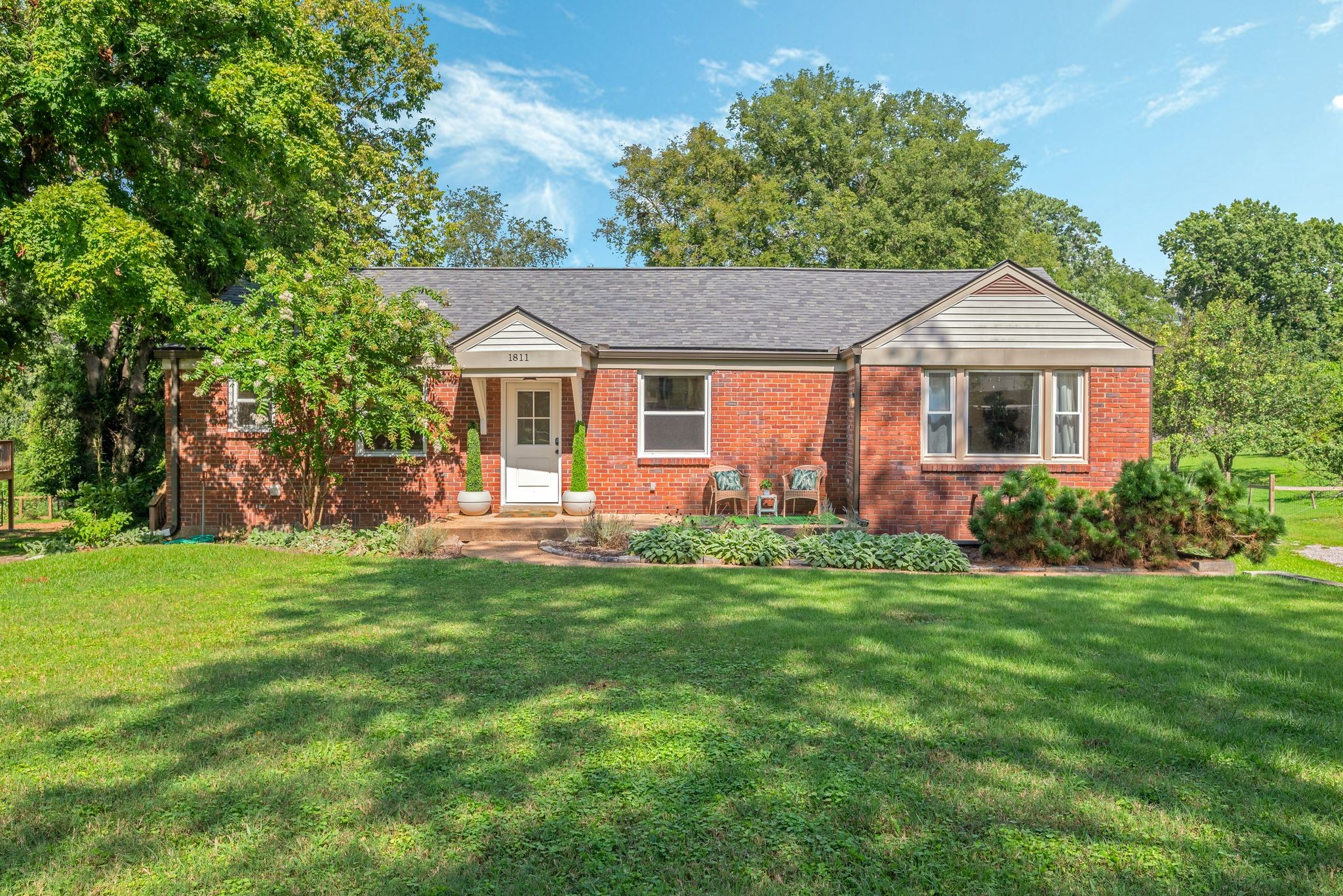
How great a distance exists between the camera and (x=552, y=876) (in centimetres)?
293

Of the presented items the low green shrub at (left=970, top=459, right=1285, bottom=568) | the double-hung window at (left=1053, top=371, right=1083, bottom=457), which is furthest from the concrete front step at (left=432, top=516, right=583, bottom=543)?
the double-hung window at (left=1053, top=371, right=1083, bottom=457)

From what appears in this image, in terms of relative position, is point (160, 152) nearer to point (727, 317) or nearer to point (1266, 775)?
point (727, 317)

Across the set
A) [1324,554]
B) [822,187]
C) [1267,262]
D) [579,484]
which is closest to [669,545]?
[579,484]

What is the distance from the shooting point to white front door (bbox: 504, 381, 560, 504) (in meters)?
14.6

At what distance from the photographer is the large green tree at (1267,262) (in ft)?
169

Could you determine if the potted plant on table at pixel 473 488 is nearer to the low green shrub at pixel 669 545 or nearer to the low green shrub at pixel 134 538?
the low green shrub at pixel 669 545

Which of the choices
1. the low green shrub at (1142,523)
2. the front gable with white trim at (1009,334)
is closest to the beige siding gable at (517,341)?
the front gable with white trim at (1009,334)

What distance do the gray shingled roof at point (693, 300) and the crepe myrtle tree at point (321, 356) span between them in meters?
2.31

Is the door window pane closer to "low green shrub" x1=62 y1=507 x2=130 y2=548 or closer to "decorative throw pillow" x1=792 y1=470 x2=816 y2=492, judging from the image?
"decorative throw pillow" x1=792 y1=470 x2=816 y2=492

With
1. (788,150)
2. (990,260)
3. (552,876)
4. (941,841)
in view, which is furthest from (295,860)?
(788,150)

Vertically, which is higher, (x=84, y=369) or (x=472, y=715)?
(x=84, y=369)

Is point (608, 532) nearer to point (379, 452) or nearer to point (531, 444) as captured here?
point (531, 444)

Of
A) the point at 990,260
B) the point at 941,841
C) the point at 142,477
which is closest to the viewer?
the point at 941,841

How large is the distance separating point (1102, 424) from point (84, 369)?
21.0 metres
